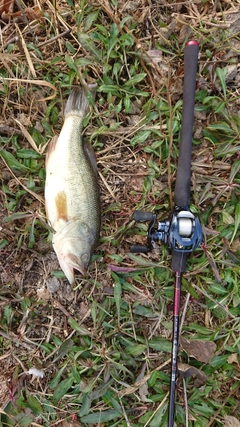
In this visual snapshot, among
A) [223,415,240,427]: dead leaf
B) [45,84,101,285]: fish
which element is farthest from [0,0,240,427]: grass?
[45,84,101,285]: fish

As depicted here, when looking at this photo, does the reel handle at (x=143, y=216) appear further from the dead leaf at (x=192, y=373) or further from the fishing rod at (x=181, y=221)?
the dead leaf at (x=192, y=373)

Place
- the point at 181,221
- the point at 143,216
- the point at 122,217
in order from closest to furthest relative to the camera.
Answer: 1. the point at 181,221
2. the point at 143,216
3. the point at 122,217

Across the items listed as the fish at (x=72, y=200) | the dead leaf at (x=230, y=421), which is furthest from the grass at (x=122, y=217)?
the fish at (x=72, y=200)

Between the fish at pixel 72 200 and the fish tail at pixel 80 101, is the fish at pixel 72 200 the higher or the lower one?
the lower one

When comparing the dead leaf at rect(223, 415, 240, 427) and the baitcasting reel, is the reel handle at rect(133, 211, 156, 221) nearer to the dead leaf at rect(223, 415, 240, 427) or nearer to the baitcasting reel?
the baitcasting reel

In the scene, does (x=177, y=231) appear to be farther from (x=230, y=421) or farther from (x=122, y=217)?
(x=230, y=421)

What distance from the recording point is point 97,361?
294 centimetres

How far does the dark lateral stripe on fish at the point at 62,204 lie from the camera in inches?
108

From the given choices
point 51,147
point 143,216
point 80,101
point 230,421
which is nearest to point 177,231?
point 143,216

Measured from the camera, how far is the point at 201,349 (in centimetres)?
290

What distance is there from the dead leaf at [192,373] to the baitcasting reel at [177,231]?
0.96m

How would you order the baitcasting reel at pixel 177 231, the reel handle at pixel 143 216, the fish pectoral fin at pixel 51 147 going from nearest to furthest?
the baitcasting reel at pixel 177 231
the reel handle at pixel 143 216
the fish pectoral fin at pixel 51 147

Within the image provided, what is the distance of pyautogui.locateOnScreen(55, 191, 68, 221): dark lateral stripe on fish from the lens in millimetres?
2748

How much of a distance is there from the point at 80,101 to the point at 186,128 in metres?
0.85
